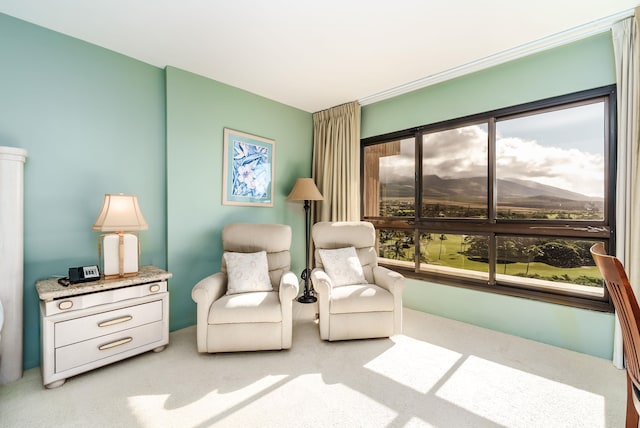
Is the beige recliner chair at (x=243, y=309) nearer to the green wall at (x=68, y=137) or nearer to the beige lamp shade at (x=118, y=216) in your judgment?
the beige lamp shade at (x=118, y=216)

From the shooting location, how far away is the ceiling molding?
2232 millimetres

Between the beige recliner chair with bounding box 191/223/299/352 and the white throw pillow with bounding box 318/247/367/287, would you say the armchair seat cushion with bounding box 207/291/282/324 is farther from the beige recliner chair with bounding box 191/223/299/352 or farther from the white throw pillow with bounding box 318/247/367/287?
the white throw pillow with bounding box 318/247/367/287

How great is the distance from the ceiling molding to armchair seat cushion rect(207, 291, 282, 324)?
109 inches

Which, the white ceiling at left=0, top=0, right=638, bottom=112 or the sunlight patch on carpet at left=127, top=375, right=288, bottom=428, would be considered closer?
the sunlight patch on carpet at left=127, top=375, right=288, bottom=428

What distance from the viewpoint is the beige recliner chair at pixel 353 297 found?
2527 millimetres

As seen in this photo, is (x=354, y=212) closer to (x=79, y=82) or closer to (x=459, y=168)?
(x=459, y=168)

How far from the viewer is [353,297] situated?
255 centimetres

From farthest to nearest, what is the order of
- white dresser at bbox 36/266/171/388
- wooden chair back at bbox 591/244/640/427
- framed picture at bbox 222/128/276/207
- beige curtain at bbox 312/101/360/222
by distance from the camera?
beige curtain at bbox 312/101/360/222 → framed picture at bbox 222/128/276/207 → white dresser at bbox 36/266/171/388 → wooden chair back at bbox 591/244/640/427

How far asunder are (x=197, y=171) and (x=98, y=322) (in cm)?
160

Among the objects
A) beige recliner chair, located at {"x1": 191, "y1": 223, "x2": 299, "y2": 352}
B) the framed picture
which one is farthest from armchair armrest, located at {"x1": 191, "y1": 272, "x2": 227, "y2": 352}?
the framed picture

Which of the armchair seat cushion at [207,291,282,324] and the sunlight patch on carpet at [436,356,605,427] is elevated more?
the armchair seat cushion at [207,291,282,324]

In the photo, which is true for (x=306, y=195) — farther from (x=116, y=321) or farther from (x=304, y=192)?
(x=116, y=321)

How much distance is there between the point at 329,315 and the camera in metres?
2.54

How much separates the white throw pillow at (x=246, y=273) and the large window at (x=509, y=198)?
1.75m
